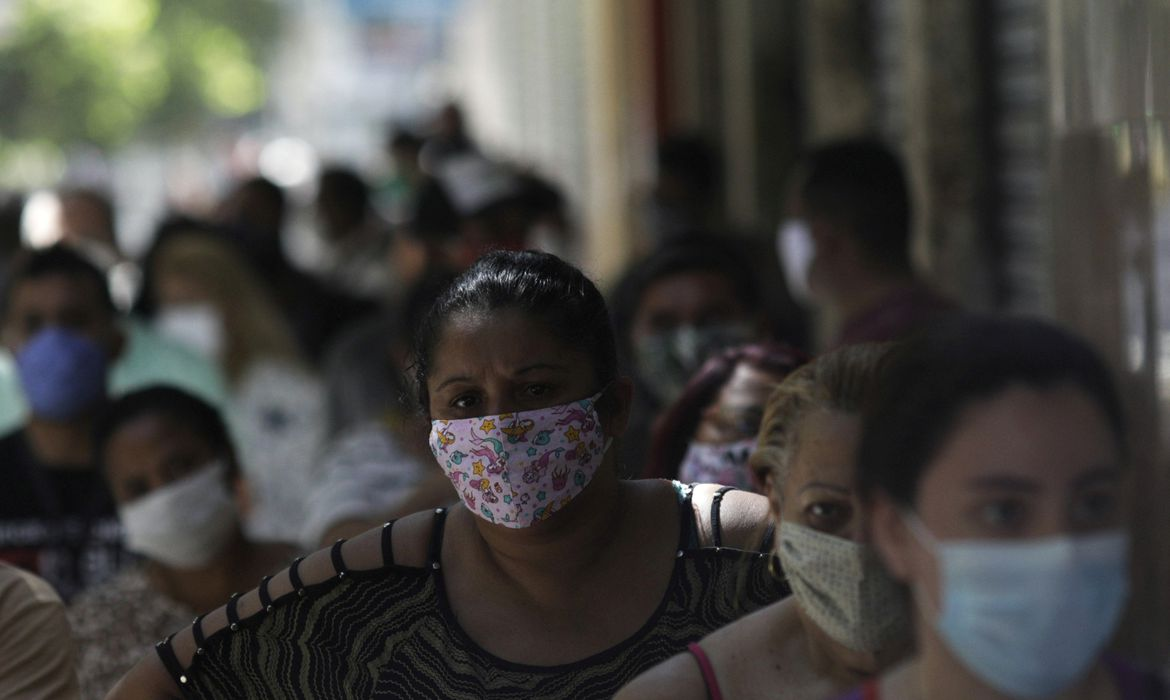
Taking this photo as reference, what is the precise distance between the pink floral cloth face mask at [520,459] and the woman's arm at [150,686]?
53 cm

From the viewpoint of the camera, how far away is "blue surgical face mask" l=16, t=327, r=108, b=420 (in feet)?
15.8

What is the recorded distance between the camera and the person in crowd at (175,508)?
3912mm

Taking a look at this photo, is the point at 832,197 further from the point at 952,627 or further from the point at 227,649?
the point at 952,627

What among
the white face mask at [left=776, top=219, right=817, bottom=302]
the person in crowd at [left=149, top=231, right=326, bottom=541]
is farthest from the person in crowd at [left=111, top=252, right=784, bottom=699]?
the person in crowd at [left=149, top=231, right=326, bottom=541]

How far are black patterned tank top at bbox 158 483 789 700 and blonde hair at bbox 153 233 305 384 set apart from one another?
393 cm

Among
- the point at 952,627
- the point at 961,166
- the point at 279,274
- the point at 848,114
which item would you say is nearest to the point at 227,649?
the point at 952,627

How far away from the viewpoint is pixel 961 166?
6898 mm

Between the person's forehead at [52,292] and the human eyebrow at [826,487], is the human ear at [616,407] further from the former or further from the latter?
the person's forehead at [52,292]

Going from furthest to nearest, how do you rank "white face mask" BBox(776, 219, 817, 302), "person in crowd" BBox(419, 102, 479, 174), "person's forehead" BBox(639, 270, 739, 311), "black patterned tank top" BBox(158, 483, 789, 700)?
"person in crowd" BBox(419, 102, 479, 174), "white face mask" BBox(776, 219, 817, 302), "person's forehead" BBox(639, 270, 739, 311), "black patterned tank top" BBox(158, 483, 789, 700)

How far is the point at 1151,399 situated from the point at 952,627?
4.42 feet

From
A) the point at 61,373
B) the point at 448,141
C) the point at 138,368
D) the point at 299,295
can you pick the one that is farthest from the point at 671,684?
the point at 448,141

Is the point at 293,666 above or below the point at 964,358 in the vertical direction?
below

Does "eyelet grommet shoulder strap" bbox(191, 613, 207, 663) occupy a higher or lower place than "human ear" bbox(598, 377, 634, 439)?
lower

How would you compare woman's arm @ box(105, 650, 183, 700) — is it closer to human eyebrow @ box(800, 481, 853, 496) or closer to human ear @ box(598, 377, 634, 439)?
human ear @ box(598, 377, 634, 439)
